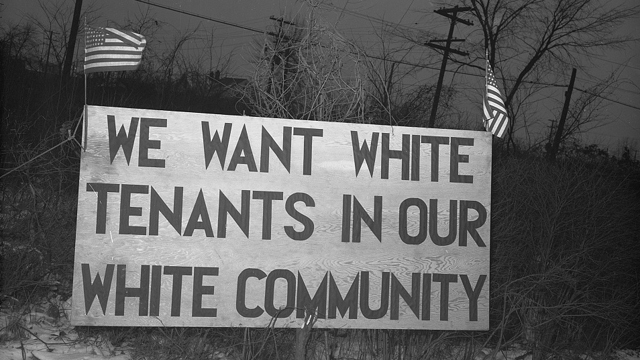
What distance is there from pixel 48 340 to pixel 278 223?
355cm

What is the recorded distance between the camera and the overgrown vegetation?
639 centimetres

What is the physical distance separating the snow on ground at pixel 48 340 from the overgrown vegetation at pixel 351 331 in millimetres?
164

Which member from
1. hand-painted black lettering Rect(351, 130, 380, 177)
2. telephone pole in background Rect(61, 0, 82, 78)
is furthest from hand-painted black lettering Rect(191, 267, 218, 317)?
telephone pole in background Rect(61, 0, 82, 78)

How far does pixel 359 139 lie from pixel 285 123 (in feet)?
1.86

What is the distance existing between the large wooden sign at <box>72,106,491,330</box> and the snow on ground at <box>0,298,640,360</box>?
6.41 feet

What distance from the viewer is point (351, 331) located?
7074mm

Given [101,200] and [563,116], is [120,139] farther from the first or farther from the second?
[563,116]

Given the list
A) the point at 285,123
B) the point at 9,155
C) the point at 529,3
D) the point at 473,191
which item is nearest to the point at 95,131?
the point at 285,123

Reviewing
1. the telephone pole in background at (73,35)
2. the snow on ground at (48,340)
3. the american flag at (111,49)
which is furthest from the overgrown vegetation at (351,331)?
the american flag at (111,49)

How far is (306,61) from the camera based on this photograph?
6.46 m

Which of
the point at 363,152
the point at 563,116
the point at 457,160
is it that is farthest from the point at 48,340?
the point at 563,116

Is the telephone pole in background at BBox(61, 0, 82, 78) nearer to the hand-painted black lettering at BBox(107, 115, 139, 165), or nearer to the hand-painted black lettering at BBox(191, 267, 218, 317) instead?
the hand-painted black lettering at BBox(107, 115, 139, 165)

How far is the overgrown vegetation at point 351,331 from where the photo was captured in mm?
6395

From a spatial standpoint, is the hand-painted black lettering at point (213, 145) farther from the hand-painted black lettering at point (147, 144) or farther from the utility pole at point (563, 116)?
the utility pole at point (563, 116)
